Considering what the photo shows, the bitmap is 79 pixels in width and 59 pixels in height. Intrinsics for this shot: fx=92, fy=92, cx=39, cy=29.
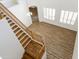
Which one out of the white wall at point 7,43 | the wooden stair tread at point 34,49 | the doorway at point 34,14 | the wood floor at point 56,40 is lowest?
the wood floor at point 56,40

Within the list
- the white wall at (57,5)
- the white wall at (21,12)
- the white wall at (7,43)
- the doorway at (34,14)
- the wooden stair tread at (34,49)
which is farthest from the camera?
the doorway at (34,14)

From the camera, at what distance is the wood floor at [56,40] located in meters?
5.04

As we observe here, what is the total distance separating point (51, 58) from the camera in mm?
4883

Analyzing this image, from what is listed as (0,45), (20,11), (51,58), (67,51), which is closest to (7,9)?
(20,11)

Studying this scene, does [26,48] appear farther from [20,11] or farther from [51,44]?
[20,11]

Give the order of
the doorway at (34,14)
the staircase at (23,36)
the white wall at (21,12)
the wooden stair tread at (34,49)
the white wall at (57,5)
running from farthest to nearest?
the doorway at (34,14), the white wall at (21,12), the white wall at (57,5), the staircase at (23,36), the wooden stair tread at (34,49)

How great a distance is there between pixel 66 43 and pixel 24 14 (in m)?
3.65

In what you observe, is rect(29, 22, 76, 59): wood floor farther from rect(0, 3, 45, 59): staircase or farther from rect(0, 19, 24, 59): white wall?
rect(0, 19, 24, 59): white wall

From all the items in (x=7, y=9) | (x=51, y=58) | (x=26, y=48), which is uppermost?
(x=7, y=9)

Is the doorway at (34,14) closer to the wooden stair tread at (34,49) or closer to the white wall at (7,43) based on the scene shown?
the wooden stair tread at (34,49)

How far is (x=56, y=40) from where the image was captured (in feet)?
19.4

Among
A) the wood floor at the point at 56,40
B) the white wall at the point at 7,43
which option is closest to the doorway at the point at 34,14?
the wood floor at the point at 56,40

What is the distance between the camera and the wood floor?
5039mm

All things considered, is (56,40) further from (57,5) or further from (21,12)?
(21,12)
